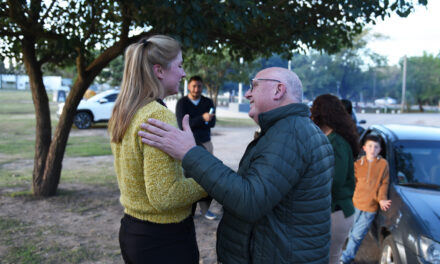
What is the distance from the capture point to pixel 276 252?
175 cm

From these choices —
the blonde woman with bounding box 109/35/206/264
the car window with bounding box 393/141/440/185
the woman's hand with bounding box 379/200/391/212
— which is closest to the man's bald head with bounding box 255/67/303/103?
the blonde woman with bounding box 109/35/206/264

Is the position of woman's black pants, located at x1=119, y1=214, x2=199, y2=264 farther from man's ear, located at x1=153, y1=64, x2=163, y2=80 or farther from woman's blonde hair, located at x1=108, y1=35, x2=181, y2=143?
man's ear, located at x1=153, y1=64, x2=163, y2=80

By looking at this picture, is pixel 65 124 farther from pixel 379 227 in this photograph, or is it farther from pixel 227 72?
pixel 227 72

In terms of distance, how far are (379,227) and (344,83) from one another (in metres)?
81.6

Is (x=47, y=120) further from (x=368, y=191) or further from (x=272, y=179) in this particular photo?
(x=272, y=179)

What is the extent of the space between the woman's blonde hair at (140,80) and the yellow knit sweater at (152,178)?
46 mm

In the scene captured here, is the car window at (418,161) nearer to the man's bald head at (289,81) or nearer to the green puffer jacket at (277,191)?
the green puffer jacket at (277,191)

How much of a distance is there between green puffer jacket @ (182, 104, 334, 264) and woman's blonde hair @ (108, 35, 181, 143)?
1.17ft

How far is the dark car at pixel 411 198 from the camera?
328cm

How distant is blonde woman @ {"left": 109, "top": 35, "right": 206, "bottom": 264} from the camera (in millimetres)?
1726

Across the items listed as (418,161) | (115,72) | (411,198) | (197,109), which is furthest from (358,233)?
(115,72)

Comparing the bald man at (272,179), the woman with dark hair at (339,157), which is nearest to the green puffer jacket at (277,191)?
the bald man at (272,179)

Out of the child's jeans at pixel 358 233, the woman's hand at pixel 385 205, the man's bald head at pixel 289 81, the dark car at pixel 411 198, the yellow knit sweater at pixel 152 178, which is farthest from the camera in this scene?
Result: the child's jeans at pixel 358 233

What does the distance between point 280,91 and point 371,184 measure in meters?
2.88
